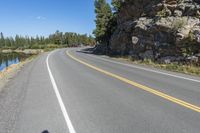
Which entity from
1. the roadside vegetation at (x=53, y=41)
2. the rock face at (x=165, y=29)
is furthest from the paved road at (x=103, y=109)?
the roadside vegetation at (x=53, y=41)

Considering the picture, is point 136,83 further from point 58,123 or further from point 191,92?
point 58,123

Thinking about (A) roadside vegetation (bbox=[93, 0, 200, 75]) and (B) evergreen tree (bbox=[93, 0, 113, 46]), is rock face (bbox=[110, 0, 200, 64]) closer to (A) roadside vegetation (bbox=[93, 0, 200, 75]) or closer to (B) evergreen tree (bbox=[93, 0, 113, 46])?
(A) roadside vegetation (bbox=[93, 0, 200, 75])

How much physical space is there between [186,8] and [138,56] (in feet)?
23.9

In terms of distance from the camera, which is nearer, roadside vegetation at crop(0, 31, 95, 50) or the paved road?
the paved road

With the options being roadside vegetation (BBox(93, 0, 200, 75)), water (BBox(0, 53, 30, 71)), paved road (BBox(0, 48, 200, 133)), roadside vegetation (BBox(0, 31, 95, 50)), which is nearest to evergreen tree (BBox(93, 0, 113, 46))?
roadside vegetation (BBox(93, 0, 200, 75))

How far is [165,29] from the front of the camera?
2698cm

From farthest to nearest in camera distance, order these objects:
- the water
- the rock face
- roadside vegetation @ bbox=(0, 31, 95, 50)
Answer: roadside vegetation @ bbox=(0, 31, 95, 50), the water, the rock face

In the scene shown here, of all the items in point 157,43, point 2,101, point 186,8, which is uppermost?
point 186,8

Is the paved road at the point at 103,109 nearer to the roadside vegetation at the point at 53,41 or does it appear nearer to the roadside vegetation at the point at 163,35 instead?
the roadside vegetation at the point at 163,35

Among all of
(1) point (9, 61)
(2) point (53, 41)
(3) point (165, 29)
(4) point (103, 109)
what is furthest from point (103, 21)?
(2) point (53, 41)

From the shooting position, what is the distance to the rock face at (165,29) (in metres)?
24.1

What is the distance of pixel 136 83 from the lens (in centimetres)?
1355

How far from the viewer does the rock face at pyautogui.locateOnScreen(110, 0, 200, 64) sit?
2411 cm

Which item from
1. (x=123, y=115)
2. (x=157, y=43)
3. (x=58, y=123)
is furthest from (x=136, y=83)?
(x=157, y=43)
